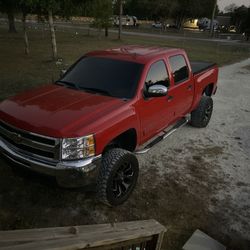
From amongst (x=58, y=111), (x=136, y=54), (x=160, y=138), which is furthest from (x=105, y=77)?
(x=160, y=138)

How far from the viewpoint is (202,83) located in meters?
6.58

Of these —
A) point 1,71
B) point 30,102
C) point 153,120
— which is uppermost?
point 30,102

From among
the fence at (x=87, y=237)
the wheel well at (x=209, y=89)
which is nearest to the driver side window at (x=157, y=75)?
the fence at (x=87, y=237)

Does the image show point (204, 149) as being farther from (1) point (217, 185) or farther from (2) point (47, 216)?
(2) point (47, 216)

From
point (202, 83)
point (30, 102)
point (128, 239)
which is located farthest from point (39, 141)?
point (202, 83)

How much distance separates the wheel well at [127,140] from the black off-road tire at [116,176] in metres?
0.28

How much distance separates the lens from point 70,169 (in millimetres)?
3391

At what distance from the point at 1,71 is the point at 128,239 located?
1077cm

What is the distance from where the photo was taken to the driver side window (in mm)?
4681

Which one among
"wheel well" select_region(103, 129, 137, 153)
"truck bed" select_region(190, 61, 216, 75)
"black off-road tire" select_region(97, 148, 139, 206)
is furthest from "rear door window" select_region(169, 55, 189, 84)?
"black off-road tire" select_region(97, 148, 139, 206)

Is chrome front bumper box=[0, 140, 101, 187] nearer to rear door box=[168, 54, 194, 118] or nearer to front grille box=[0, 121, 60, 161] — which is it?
front grille box=[0, 121, 60, 161]

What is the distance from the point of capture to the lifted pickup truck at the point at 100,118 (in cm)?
346

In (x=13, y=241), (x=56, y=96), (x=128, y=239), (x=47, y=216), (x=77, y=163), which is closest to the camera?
(x=13, y=241)

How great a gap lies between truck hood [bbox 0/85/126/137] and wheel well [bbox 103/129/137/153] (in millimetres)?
447
